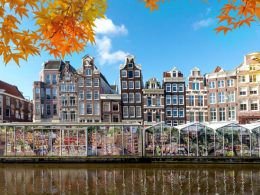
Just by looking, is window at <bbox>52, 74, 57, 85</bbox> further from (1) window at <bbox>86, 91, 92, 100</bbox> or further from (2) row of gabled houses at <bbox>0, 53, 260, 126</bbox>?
(1) window at <bbox>86, 91, 92, 100</bbox>

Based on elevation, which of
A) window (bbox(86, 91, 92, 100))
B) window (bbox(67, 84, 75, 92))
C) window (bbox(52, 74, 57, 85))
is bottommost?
window (bbox(86, 91, 92, 100))

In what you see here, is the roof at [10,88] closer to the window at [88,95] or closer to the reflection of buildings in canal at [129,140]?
the window at [88,95]

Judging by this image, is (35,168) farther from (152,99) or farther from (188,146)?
(152,99)

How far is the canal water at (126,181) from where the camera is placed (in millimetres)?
14656

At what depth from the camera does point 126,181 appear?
668 inches

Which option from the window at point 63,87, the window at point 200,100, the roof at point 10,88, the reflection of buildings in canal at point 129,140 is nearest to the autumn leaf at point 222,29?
the reflection of buildings in canal at point 129,140

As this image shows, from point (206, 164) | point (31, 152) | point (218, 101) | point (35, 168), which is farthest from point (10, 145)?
point (218, 101)

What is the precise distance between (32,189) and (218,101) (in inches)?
1326

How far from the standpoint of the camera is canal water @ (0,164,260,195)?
14.7 m

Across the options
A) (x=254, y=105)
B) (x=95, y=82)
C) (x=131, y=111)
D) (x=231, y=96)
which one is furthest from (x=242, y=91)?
(x=95, y=82)

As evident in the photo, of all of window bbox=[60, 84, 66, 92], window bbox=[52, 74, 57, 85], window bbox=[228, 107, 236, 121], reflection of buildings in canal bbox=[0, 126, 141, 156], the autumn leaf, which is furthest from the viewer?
window bbox=[52, 74, 57, 85]

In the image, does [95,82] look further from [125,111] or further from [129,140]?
[129,140]

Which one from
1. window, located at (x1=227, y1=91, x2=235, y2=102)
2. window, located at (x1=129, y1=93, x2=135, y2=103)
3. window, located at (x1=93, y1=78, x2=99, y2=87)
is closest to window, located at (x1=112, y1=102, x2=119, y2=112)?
window, located at (x1=129, y1=93, x2=135, y2=103)

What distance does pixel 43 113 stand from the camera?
46.4 m
